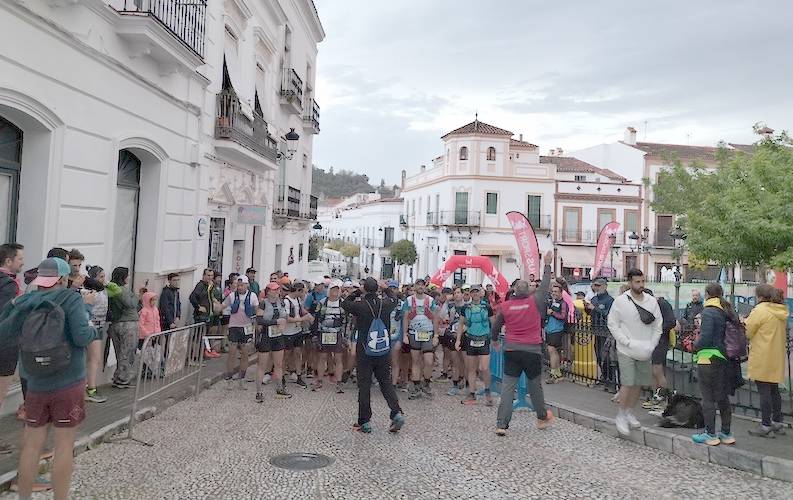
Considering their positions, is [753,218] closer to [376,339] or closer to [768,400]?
[768,400]

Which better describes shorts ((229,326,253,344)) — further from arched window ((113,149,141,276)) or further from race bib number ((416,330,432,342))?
race bib number ((416,330,432,342))

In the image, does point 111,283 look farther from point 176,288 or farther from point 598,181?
point 598,181

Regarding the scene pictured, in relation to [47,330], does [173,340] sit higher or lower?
lower

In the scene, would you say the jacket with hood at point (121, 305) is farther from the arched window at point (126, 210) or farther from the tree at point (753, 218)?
the tree at point (753, 218)

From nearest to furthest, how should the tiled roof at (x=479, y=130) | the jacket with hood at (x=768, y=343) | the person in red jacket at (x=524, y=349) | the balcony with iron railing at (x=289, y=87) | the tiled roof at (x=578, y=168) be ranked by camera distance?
the jacket with hood at (x=768, y=343)
the person in red jacket at (x=524, y=349)
the balcony with iron railing at (x=289, y=87)
the tiled roof at (x=479, y=130)
the tiled roof at (x=578, y=168)

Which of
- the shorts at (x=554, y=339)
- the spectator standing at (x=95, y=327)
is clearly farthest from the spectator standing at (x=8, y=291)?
the shorts at (x=554, y=339)

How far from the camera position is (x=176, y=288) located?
998cm

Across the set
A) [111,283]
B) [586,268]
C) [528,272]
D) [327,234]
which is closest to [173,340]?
[111,283]

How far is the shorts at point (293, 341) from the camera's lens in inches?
347

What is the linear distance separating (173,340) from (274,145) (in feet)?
38.1

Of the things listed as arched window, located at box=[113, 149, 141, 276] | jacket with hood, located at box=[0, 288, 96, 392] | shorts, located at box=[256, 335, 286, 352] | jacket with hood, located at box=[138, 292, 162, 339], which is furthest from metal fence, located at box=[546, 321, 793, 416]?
arched window, located at box=[113, 149, 141, 276]

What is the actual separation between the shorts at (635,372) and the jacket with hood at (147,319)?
250 inches

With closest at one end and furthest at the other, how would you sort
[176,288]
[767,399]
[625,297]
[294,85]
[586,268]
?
[767,399] < [625,297] < [176,288] < [294,85] < [586,268]

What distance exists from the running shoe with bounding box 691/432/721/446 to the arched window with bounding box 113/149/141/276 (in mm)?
8722
